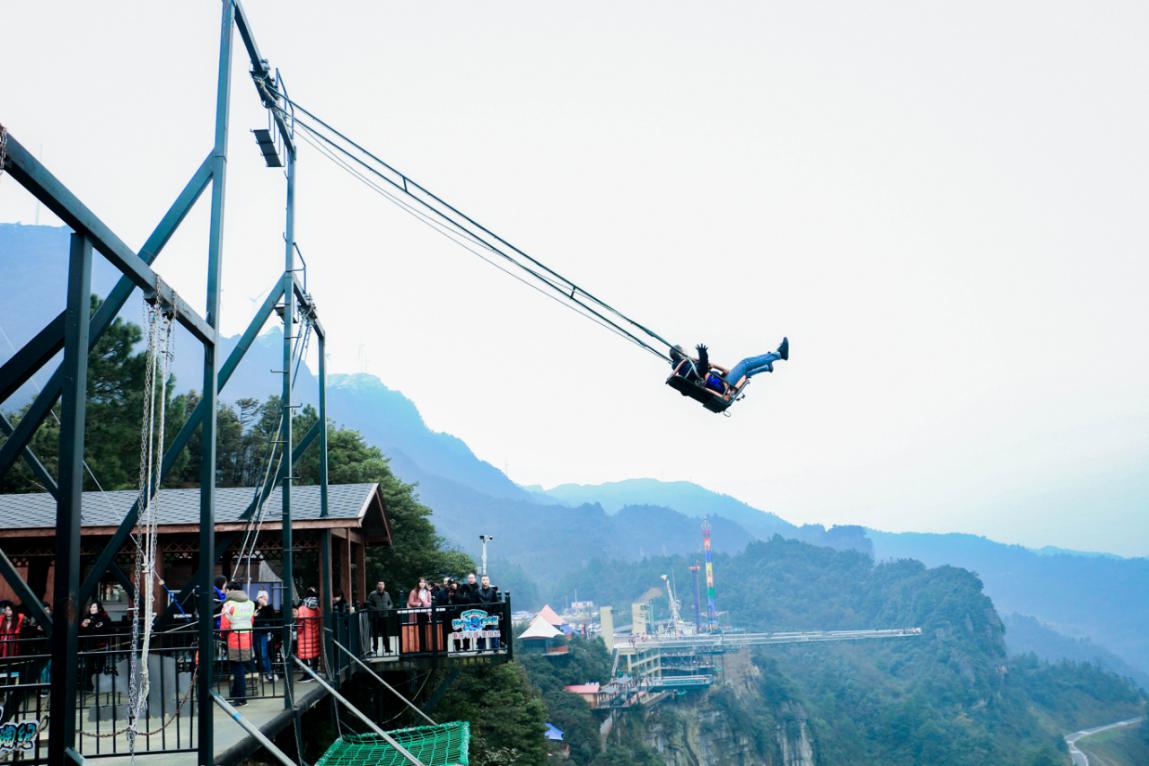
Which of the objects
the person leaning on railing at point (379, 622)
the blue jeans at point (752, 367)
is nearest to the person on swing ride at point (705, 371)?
the blue jeans at point (752, 367)

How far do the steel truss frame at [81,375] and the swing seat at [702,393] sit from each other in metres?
5.48

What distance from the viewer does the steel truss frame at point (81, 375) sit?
580 cm

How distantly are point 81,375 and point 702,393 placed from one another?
7571 millimetres

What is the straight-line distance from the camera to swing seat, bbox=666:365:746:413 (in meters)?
11.9

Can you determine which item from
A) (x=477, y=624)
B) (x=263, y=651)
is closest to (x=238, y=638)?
(x=263, y=651)

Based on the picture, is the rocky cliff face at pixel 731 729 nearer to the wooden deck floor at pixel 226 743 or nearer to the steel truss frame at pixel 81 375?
the wooden deck floor at pixel 226 743

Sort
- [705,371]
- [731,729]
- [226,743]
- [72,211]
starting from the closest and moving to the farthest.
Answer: [72,211], [226,743], [705,371], [731,729]

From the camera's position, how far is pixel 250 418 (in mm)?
65625

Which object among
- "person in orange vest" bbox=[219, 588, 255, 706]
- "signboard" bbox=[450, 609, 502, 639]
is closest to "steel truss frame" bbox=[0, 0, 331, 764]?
"person in orange vest" bbox=[219, 588, 255, 706]

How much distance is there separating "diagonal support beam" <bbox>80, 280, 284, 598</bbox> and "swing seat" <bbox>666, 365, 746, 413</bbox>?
5.44 meters

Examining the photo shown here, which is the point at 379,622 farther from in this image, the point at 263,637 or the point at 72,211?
the point at 72,211

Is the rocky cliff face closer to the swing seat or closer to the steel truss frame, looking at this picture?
the swing seat

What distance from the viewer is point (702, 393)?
11.9m

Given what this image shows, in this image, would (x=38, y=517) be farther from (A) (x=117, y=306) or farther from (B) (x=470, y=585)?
(A) (x=117, y=306)
